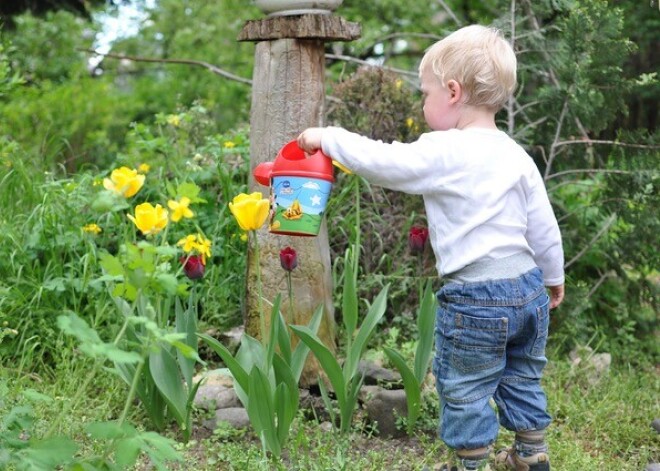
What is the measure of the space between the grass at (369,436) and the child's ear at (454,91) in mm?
1099

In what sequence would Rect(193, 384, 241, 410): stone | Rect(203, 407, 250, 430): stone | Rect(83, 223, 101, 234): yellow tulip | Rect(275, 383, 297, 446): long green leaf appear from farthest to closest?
Rect(83, 223, 101, 234): yellow tulip → Rect(193, 384, 241, 410): stone → Rect(203, 407, 250, 430): stone → Rect(275, 383, 297, 446): long green leaf

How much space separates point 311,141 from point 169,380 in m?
0.92

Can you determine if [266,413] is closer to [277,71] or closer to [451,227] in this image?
[451,227]

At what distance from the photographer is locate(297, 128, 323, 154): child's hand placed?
8.56 feet

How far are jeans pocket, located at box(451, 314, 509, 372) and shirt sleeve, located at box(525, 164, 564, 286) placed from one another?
1.13ft

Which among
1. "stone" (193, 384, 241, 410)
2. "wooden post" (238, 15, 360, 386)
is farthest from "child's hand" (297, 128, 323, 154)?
"stone" (193, 384, 241, 410)

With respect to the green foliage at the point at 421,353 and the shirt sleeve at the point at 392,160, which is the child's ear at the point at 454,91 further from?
the green foliage at the point at 421,353

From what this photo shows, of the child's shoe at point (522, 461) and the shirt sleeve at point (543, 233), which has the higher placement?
the shirt sleeve at point (543, 233)

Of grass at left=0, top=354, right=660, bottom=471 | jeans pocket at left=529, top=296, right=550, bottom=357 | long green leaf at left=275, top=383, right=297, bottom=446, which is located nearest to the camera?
jeans pocket at left=529, top=296, right=550, bottom=357

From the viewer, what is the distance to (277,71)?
11.2 feet

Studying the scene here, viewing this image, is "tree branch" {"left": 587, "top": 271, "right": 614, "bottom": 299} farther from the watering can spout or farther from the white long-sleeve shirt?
the watering can spout

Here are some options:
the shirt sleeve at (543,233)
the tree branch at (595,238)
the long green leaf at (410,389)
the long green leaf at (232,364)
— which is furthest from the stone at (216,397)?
the tree branch at (595,238)

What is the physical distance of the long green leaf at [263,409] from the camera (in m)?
2.76

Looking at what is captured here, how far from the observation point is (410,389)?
310 centimetres
